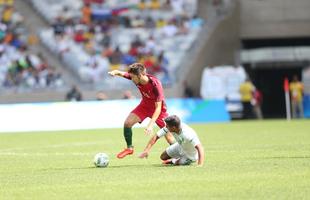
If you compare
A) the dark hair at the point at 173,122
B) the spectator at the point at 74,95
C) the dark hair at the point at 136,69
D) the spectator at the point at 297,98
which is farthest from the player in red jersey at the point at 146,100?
the spectator at the point at 297,98

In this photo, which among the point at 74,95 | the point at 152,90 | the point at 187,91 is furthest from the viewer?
the point at 187,91

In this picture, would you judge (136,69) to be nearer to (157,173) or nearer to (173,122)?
(173,122)

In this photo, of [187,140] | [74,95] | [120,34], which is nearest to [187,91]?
[120,34]

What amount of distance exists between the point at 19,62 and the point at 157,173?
1195 inches

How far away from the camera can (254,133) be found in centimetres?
2980

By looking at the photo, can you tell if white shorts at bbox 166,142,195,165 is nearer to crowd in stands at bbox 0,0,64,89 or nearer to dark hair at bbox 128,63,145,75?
dark hair at bbox 128,63,145,75

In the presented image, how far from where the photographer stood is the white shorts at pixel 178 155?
1702 cm

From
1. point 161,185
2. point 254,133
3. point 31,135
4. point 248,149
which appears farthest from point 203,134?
point 161,185

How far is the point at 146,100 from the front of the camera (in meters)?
18.9

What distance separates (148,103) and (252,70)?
31.0m

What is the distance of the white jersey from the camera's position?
53.7 ft

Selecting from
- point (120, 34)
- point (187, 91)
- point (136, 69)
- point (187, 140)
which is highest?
point (136, 69)

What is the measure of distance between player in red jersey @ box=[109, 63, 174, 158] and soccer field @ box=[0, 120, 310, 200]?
0.71 meters

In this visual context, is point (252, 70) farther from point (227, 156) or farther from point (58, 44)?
point (227, 156)
